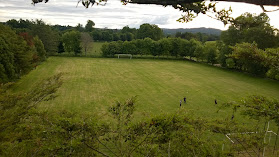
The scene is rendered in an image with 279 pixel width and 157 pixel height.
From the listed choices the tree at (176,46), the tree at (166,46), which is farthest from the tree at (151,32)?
the tree at (166,46)

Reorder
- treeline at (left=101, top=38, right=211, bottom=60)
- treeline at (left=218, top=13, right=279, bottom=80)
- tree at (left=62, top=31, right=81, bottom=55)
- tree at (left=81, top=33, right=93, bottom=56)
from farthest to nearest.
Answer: tree at (left=62, top=31, right=81, bottom=55), treeline at (left=101, top=38, right=211, bottom=60), tree at (left=81, top=33, right=93, bottom=56), treeline at (left=218, top=13, right=279, bottom=80)

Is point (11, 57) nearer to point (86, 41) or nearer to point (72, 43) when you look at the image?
point (86, 41)

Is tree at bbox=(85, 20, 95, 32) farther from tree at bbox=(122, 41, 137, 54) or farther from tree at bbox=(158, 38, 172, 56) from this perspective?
tree at bbox=(158, 38, 172, 56)

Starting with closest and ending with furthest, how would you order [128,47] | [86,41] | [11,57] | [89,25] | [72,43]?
[11,57]
[86,41]
[72,43]
[128,47]
[89,25]

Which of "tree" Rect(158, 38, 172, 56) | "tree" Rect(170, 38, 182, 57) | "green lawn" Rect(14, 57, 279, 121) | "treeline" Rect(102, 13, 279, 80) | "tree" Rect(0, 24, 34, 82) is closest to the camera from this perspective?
"treeline" Rect(102, 13, 279, 80)

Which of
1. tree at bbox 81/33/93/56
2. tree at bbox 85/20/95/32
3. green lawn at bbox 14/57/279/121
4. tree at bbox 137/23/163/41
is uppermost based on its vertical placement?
tree at bbox 85/20/95/32

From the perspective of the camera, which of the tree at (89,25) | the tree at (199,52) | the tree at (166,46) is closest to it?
the tree at (199,52)

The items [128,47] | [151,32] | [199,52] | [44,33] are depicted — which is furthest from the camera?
[151,32]

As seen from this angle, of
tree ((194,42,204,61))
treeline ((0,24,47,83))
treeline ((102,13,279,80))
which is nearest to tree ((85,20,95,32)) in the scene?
treeline ((102,13,279,80))

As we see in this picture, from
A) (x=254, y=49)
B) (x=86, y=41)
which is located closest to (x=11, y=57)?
(x=254, y=49)

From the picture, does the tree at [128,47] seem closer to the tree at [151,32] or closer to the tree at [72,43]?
the tree at [72,43]

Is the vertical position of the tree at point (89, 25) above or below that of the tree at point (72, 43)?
above

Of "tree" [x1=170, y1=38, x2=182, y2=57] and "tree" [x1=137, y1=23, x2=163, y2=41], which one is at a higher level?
"tree" [x1=137, y1=23, x2=163, y2=41]

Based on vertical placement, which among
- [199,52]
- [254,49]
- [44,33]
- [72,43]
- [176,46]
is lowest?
[199,52]
